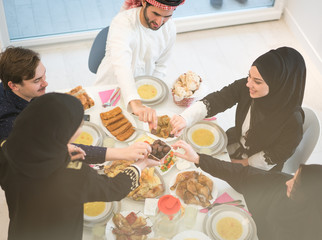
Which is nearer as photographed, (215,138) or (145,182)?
(145,182)

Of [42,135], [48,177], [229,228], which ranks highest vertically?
[42,135]

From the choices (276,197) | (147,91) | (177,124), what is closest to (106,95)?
(147,91)

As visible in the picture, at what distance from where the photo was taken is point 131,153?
2.13m

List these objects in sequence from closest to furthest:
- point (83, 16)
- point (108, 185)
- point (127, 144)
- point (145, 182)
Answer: point (108, 185) < point (145, 182) < point (127, 144) < point (83, 16)

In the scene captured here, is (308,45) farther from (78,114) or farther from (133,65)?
(78,114)

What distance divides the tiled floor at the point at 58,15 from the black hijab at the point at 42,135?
11.3ft

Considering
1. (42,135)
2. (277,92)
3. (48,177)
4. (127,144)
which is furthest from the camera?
(127,144)

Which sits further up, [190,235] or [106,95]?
[106,95]

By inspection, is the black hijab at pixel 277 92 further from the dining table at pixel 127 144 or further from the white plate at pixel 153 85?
the white plate at pixel 153 85

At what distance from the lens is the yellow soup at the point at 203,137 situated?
2.54 m

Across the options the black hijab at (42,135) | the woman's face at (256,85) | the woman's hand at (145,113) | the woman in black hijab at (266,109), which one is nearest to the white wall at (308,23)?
the woman in black hijab at (266,109)

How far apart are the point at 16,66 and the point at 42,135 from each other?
1059mm

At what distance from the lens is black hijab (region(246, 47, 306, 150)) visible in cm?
230

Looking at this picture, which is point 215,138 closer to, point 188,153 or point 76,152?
point 188,153
